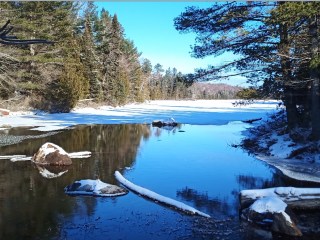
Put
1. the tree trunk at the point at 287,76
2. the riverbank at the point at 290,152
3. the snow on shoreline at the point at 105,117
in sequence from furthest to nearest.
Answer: the snow on shoreline at the point at 105,117 < the tree trunk at the point at 287,76 < the riverbank at the point at 290,152

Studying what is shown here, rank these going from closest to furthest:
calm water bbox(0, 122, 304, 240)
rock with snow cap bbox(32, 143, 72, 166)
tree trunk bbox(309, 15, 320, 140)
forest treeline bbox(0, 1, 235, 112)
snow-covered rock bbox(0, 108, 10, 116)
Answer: calm water bbox(0, 122, 304, 240), tree trunk bbox(309, 15, 320, 140), rock with snow cap bbox(32, 143, 72, 166), snow-covered rock bbox(0, 108, 10, 116), forest treeline bbox(0, 1, 235, 112)

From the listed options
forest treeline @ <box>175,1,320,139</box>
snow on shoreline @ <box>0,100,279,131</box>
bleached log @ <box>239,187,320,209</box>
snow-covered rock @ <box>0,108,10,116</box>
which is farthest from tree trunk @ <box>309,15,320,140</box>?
snow-covered rock @ <box>0,108,10,116</box>

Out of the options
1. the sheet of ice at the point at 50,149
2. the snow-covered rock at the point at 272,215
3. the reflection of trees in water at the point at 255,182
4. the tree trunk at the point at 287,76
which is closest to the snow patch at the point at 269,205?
the snow-covered rock at the point at 272,215

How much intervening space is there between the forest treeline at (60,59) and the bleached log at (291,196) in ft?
47.3

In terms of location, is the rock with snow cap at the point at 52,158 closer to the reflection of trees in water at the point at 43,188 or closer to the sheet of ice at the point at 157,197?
the reflection of trees in water at the point at 43,188

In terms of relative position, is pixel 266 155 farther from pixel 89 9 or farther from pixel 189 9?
pixel 89 9

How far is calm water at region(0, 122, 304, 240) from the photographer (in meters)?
6.81

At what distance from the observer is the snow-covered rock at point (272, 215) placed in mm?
6566

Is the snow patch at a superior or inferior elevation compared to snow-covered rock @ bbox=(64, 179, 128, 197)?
A: superior

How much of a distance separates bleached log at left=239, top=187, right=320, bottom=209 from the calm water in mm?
391

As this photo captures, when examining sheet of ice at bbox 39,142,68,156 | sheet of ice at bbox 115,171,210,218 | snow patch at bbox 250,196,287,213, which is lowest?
sheet of ice at bbox 115,171,210,218

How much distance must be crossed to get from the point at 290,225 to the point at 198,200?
2638 millimetres

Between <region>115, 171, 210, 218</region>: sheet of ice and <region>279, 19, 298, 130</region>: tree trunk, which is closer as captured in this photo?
<region>115, 171, 210, 218</region>: sheet of ice

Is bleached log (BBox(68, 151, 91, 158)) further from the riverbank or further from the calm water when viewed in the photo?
the riverbank
